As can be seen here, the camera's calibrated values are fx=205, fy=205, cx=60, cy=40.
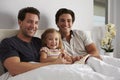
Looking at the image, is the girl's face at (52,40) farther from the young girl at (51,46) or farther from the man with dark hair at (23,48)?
the man with dark hair at (23,48)

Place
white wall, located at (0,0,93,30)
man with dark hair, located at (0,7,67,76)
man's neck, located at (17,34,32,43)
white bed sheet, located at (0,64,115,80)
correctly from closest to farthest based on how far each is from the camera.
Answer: white bed sheet, located at (0,64,115,80), man with dark hair, located at (0,7,67,76), man's neck, located at (17,34,32,43), white wall, located at (0,0,93,30)

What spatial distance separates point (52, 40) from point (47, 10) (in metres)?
0.53

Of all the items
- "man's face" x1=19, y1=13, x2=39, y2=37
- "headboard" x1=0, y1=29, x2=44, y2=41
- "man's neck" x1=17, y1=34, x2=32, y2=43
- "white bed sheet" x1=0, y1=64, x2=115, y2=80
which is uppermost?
"man's face" x1=19, y1=13, x2=39, y2=37

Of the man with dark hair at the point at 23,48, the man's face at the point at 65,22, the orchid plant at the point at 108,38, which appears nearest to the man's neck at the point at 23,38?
the man with dark hair at the point at 23,48

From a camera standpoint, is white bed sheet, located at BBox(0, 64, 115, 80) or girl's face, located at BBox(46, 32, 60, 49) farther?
girl's face, located at BBox(46, 32, 60, 49)

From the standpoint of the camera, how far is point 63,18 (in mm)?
2062

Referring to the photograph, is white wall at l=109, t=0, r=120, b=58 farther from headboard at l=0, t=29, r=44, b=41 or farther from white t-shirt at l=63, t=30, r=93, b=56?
headboard at l=0, t=29, r=44, b=41

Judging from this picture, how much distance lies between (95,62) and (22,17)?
28.1 inches

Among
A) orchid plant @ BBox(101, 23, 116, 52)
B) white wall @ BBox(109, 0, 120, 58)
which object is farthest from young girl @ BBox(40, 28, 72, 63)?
white wall @ BBox(109, 0, 120, 58)

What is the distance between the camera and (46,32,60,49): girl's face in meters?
1.81

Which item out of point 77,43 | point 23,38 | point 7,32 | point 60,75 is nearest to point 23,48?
point 23,38

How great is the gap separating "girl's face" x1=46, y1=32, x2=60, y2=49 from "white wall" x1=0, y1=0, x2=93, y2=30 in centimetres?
35

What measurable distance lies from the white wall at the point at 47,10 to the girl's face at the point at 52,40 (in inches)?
13.8

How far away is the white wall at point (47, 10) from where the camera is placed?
1845 millimetres
